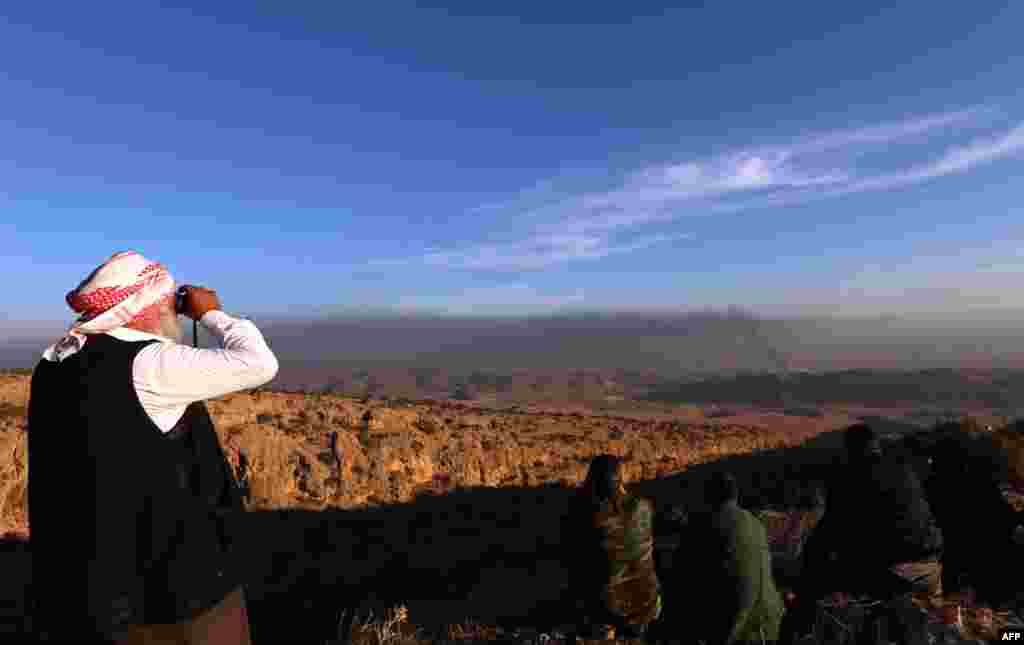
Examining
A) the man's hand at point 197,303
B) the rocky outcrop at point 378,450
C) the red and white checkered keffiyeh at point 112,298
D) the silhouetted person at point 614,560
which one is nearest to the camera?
the red and white checkered keffiyeh at point 112,298

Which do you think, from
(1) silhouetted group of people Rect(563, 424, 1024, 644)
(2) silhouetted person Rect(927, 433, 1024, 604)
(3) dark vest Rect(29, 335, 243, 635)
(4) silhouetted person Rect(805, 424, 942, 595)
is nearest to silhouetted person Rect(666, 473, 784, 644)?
(1) silhouetted group of people Rect(563, 424, 1024, 644)

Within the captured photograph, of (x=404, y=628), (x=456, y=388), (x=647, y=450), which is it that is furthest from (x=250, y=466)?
(x=456, y=388)

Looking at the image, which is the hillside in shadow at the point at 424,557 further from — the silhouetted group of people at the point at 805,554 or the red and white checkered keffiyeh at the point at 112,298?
the red and white checkered keffiyeh at the point at 112,298

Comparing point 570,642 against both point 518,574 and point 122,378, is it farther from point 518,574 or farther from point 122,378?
point 518,574

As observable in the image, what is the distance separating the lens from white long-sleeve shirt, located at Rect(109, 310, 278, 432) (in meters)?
2.18

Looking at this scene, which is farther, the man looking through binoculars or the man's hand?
the man's hand

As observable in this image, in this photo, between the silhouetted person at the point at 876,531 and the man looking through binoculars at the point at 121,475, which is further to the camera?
the silhouetted person at the point at 876,531

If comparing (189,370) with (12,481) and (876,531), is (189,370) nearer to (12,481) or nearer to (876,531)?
(876,531)

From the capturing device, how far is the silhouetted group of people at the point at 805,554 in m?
5.00

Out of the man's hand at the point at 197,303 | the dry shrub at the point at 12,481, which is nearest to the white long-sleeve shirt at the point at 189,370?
the man's hand at the point at 197,303

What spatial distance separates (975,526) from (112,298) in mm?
8246

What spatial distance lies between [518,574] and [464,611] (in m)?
3.01

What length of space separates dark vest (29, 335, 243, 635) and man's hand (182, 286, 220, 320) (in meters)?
0.39

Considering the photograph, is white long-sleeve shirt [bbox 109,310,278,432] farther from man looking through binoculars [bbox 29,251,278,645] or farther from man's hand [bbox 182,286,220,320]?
man's hand [bbox 182,286,220,320]
